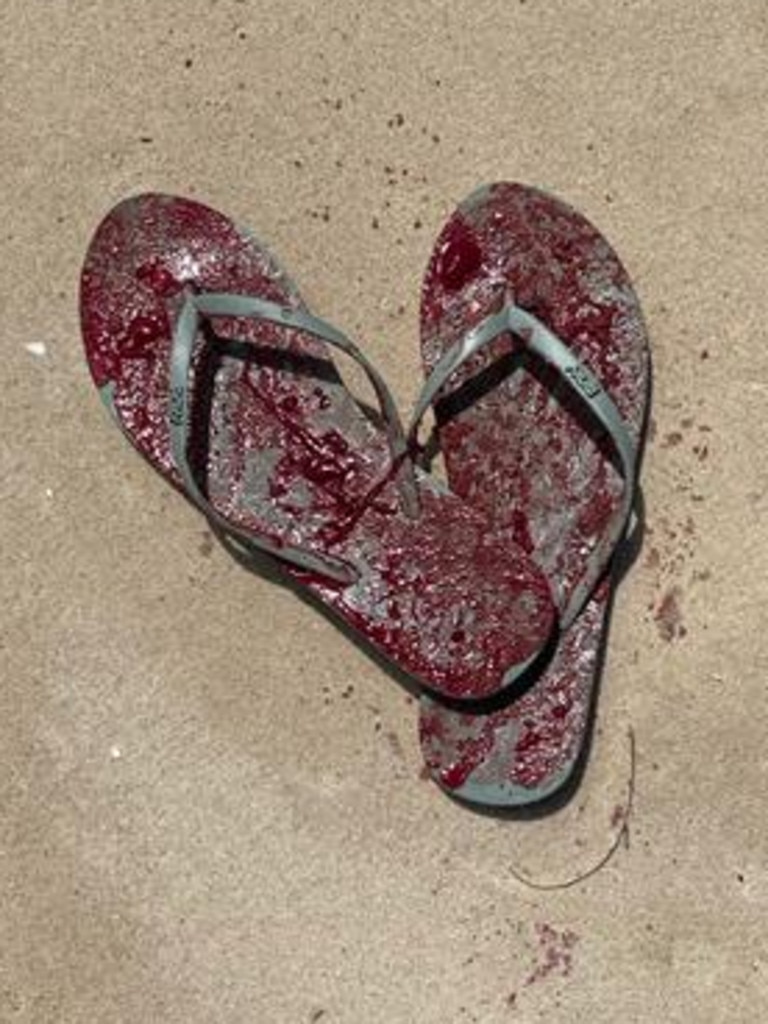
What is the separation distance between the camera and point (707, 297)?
2.26m

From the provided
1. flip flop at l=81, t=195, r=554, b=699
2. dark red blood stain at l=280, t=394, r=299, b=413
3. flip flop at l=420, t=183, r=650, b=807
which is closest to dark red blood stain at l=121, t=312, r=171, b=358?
flip flop at l=81, t=195, r=554, b=699

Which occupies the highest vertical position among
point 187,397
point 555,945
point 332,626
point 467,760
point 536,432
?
point 187,397

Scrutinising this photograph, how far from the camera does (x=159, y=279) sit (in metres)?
2.26

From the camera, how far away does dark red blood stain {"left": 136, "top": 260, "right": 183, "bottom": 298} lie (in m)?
2.26

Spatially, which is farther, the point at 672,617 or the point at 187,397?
the point at 672,617

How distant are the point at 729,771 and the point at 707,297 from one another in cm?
65

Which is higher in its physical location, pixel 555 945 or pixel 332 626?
pixel 332 626

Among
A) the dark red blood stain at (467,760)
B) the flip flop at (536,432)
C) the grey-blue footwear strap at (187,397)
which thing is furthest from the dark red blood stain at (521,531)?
the dark red blood stain at (467,760)

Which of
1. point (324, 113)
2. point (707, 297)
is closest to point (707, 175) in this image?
point (707, 297)

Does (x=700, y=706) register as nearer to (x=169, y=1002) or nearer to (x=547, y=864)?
(x=547, y=864)

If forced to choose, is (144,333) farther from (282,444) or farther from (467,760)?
(467,760)

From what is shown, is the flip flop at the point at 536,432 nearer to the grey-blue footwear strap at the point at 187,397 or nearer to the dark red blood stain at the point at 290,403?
the grey-blue footwear strap at the point at 187,397

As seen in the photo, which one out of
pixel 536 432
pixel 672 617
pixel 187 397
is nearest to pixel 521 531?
pixel 536 432

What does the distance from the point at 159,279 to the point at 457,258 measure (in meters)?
0.41
